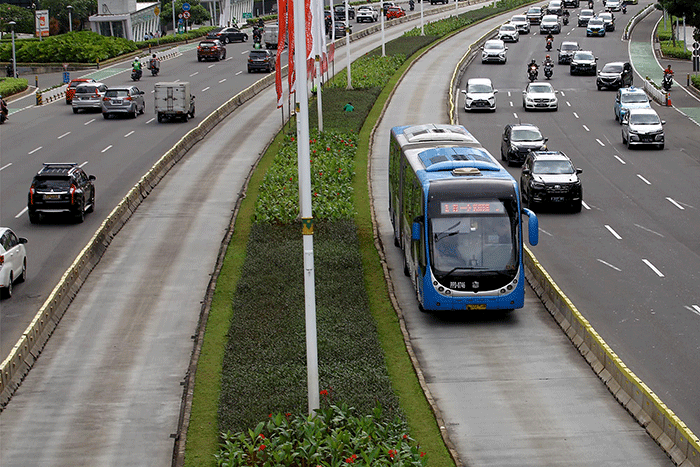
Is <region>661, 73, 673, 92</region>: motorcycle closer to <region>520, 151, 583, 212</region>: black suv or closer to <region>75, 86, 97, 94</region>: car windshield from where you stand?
<region>520, 151, 583, 212</region>: black suv

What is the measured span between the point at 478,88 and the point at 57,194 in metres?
32.1

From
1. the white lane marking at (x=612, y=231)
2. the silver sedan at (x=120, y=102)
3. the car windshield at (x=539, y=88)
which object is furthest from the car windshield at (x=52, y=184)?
the car windshield at (x=539, y=88)

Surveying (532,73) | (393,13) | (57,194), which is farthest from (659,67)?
(57,194)

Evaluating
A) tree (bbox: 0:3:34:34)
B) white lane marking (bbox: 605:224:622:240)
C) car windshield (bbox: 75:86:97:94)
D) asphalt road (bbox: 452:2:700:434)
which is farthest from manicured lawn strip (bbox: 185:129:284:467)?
tree (bbox: 0:3:34:34)

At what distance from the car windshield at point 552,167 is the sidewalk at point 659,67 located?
22.7 meters

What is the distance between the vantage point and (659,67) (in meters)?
77.2

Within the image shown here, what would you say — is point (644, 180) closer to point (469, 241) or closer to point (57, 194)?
point (469, 241)

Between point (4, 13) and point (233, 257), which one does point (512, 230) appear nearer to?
point (233, 257)

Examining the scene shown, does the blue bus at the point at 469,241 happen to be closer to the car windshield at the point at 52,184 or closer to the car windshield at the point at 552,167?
the car windshield at the point at 552,167

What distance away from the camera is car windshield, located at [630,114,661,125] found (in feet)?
161

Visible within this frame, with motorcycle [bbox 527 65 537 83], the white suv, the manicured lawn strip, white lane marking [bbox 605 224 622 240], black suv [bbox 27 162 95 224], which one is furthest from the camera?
motorcycle [bbox 527 65 537 83]

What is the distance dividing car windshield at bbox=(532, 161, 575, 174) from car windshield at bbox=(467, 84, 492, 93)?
23675 millimetres

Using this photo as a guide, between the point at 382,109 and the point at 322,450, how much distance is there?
46.4 metres

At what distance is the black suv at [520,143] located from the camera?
43.9m
